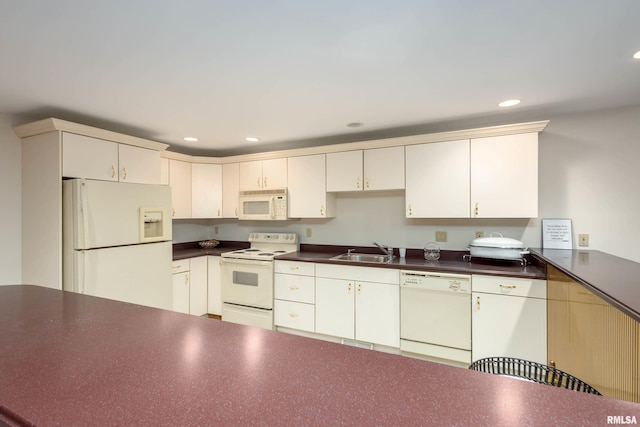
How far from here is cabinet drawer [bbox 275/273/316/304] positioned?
3068mm

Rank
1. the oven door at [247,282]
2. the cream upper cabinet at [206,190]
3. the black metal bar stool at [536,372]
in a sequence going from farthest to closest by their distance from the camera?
the cream upper cabinet at [206,190], the oven door at [247,282], the black metal bar stool at [536,372]

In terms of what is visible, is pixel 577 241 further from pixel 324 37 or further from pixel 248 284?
pixel 248 284

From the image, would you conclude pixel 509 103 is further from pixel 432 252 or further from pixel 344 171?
pixel 344 171

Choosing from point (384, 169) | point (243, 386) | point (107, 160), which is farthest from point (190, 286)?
point (243, 386)

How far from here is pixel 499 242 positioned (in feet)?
8.23

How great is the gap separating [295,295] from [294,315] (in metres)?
0.21

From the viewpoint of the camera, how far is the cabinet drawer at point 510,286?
223 centimetres

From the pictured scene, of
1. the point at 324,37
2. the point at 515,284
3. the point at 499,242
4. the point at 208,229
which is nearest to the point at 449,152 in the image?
the point at 499,242

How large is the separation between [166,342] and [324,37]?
1446 millimetres

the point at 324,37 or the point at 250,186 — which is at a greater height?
the point at 324,37

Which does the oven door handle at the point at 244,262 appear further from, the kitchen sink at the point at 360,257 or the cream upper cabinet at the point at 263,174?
the cream upper cabinet at the point at 263,174

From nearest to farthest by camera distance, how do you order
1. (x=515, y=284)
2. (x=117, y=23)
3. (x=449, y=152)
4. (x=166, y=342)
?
1. (x=166, y=342)
2. (x=117, y=23)
3. (x=515, y=284)
4. (x=449, y=152)

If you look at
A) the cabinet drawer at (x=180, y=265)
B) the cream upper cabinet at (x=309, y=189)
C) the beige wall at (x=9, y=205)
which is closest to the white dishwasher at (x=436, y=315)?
the cream upper cabinet at (x=309, y=189)

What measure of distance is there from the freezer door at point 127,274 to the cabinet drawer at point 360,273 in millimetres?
1513
